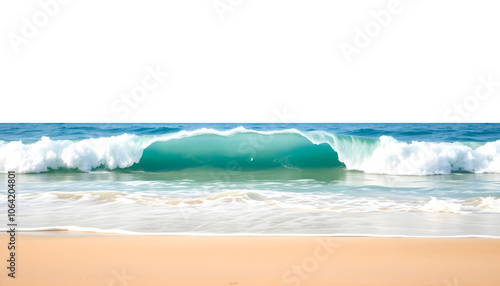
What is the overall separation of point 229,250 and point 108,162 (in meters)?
9.08

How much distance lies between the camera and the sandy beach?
319cm

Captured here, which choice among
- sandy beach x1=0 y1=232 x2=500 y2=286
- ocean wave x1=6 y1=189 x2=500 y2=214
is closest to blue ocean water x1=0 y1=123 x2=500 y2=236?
ocean wave x1=6 y1=189 x2=500 y2=214

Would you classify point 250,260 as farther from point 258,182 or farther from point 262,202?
point 258,182

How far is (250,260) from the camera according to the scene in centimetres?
359

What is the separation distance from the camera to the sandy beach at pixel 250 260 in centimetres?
319

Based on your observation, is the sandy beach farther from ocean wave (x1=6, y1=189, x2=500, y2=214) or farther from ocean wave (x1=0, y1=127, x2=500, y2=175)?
ocean wave (x1=0, y1=127, x2=500, y2=175)

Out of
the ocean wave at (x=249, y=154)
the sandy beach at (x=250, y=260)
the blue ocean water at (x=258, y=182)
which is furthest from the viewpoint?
the ocean wave at (x=249, y=154)

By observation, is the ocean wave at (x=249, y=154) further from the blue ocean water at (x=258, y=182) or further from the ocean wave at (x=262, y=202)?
the ocean wave at (x=262, y=202)

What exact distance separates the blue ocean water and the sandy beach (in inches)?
18.4

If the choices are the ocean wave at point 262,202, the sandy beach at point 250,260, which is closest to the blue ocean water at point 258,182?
the ocean wave at point 262,202

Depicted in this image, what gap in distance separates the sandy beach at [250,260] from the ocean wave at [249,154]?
7.46 meters

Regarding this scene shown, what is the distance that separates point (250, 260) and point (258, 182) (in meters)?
5.52

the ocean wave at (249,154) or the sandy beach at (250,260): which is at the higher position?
the ocean wave at (249,154)

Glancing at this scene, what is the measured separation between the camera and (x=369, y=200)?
6773 millimetres
